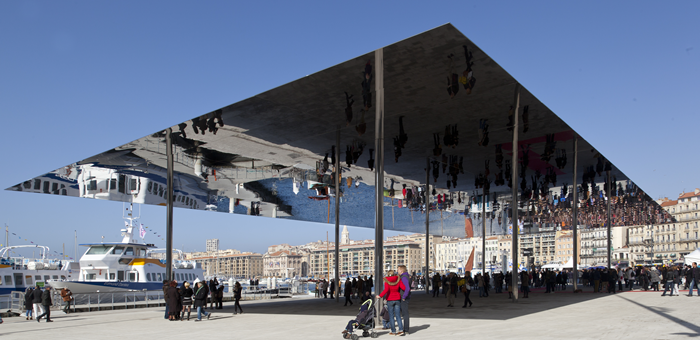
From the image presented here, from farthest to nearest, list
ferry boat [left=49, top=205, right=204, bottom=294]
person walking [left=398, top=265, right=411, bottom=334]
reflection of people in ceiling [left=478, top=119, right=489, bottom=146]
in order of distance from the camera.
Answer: ferry boat [left=49, top=205, right=204, bottom=294] → reflection of people in ceiling [left=478, top=119, right=489, bottom=146] → person walking [left=398, top=265, right=411, bottom=334]

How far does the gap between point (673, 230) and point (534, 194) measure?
9947 centimetres

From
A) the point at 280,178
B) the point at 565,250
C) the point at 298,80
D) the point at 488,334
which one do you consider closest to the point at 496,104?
the point at 298,80

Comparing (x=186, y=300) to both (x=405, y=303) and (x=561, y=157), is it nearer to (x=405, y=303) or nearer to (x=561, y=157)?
(x=405, y=303)

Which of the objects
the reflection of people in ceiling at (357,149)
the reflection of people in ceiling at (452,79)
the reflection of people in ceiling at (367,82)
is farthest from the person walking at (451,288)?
the reflection of people in ceiling at (357,149)

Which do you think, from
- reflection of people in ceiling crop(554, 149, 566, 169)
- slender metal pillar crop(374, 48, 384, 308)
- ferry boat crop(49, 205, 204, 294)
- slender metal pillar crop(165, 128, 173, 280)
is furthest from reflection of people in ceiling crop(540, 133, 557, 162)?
ferry boat crop(49, 205, 204, 294)

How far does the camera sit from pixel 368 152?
28.9 metres

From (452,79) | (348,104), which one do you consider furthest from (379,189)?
(348,104)

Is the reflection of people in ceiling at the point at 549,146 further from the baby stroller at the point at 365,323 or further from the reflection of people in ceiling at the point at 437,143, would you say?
the baby stroller at the point at 365,323

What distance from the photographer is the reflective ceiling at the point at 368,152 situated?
16828 mm

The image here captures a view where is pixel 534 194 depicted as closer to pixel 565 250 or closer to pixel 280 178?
pixel 280 178

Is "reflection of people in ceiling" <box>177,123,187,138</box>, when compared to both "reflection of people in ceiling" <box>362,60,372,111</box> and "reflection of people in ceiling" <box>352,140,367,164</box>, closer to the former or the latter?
"reflection of people in ceiling" <box>362,60,372,111</box>

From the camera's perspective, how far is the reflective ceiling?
1683cm

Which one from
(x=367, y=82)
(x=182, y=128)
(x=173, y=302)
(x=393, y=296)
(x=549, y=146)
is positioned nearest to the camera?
(x=393, y=296)

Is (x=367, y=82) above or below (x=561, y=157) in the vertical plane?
above
